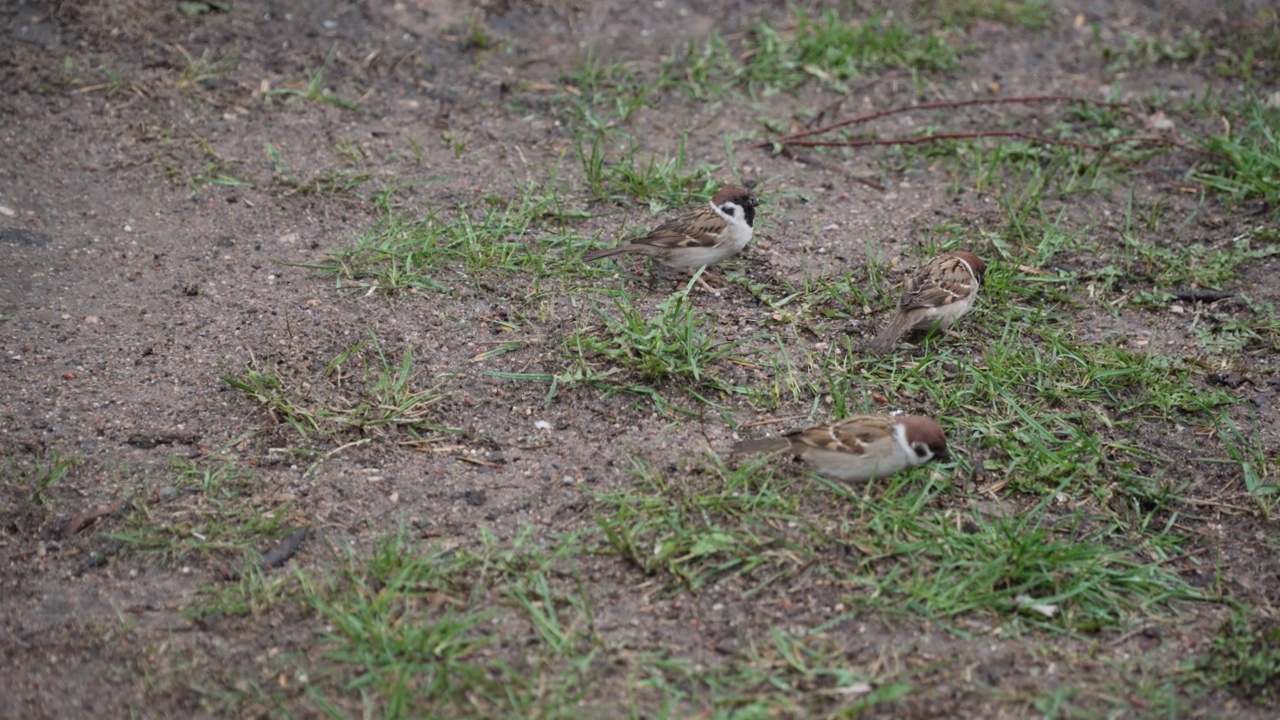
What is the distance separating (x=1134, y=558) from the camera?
420 centimetres

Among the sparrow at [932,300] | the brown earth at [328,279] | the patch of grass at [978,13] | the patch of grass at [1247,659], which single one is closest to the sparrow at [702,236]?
the brown earth at [328,279]

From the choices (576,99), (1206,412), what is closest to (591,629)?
(1206,412)

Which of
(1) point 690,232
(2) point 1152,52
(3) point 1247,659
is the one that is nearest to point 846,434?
(3) point 1247,659

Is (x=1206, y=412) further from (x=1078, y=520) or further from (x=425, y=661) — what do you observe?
(x=425, y=661)

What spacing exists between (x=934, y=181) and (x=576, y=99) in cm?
217

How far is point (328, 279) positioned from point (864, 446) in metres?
2.70

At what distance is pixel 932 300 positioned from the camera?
5.15 metres

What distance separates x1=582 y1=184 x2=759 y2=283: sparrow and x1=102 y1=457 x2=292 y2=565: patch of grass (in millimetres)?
2073

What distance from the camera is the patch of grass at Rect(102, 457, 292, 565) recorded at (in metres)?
4.08

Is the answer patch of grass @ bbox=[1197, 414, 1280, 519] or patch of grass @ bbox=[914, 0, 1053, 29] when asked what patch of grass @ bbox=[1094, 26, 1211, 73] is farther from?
patch of grass @ bbox=[1197, 414, 1280, 519]

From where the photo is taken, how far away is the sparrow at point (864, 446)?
4.34 m

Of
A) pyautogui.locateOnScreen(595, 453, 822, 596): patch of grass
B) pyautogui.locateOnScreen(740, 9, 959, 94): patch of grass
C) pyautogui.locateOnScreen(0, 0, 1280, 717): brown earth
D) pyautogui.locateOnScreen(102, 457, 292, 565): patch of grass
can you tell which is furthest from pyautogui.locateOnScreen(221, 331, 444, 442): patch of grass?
pyautogui.locateOnScreen(740, 9, 959, 94): patch of grass

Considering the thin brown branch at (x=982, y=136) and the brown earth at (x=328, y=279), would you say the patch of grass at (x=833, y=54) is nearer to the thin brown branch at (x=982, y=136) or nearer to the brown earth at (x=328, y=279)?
the brown earth at (x=328, y=279)

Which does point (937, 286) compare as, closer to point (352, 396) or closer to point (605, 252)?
point (605, 252)
